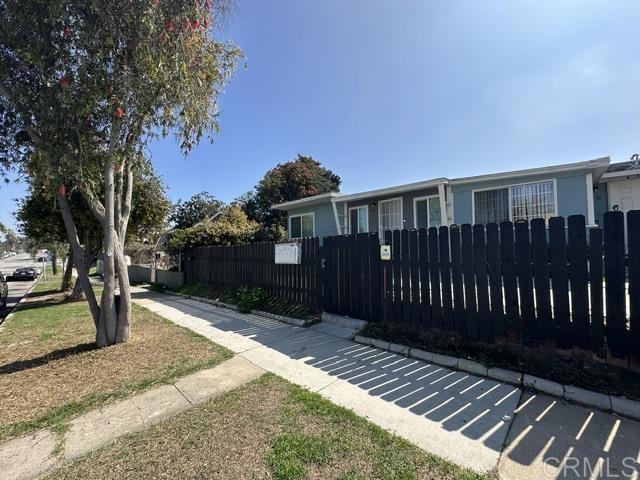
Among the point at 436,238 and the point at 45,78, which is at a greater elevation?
the point at 45,78

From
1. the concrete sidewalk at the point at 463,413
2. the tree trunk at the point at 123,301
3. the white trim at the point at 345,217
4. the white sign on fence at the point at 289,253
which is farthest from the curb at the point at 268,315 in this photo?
the white trim at the point at 345,217

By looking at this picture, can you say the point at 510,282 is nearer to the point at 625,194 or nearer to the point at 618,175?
the point at 618,175

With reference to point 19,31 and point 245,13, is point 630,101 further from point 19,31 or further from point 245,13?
point 19,31

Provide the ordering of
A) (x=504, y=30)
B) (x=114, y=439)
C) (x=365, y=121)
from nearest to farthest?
(x=114, y=439), (x=504, y=30), (x=365, y=121)

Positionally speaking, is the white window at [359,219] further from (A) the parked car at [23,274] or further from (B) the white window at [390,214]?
(A) the parked car at [23,274]

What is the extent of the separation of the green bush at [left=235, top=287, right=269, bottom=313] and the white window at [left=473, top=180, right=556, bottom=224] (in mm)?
8622

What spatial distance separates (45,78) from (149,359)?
4.35m

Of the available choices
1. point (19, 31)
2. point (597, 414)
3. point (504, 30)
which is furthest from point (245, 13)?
point (597, 414)

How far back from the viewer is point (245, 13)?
5098mm

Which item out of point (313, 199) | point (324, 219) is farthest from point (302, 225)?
point (313, 199)

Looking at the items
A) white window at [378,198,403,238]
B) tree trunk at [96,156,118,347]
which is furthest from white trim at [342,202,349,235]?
tree trunk at [96,156,118,347]

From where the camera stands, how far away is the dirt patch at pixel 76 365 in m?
3.29

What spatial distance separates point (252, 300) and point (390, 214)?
26.5 feet

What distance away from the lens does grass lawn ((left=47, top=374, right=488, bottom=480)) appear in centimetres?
214
